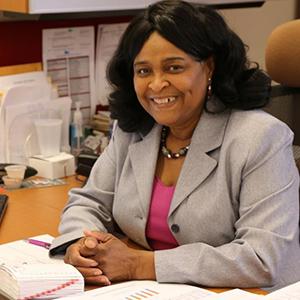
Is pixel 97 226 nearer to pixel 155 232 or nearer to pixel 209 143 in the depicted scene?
pixel 155 232

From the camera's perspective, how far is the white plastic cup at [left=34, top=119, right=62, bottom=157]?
7.68 ft

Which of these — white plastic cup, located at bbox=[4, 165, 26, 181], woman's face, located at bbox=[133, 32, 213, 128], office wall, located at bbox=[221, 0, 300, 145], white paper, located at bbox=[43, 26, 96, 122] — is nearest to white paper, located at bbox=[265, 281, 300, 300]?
woman's face, located at bbox=[133, 32, 213, 128]

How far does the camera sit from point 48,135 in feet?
7.70

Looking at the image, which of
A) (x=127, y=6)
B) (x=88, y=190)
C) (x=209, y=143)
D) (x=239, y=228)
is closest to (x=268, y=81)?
(x=209, y=143)

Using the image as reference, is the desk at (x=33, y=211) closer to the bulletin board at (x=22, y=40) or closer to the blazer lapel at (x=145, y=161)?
the blazer lapel at (x=145, y=161)

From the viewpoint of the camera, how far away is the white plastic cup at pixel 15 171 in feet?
7.19

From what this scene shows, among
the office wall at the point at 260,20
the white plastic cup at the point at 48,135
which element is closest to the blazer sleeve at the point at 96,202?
the white plastic cup at the point at 48,135

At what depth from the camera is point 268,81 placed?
170 centimetres

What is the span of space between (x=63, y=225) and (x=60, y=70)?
36.6 inches

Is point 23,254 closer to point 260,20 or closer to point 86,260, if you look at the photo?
point 86,260

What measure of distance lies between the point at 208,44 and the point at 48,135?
916mm

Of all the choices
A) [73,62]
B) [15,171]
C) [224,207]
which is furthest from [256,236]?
[73,62]

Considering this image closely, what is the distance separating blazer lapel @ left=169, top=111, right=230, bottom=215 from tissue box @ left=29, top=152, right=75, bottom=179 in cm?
79

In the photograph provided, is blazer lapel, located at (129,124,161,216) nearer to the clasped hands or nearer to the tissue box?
the clasped hands
